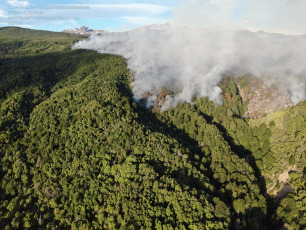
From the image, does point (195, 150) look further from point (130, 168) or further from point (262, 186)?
point (130, 168)

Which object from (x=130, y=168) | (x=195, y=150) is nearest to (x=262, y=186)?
(x=195, y=150)

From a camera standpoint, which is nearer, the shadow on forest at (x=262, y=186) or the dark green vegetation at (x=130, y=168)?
the dark green vegetation at (x=130, y=168)

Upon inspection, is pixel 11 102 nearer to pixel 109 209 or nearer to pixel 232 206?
pixel 109 209

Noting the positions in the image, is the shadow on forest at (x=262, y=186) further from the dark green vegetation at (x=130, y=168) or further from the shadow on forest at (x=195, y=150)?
the dark green vegetation at (x=130, y=168)

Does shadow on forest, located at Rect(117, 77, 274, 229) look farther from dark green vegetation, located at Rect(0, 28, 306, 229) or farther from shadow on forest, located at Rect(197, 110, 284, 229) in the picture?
dark green vegetation, located at Rect(0, 28, 306, 229)

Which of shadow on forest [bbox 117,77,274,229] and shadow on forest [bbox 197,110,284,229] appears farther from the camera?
shadow on forest [bbox 197,110,284,229]

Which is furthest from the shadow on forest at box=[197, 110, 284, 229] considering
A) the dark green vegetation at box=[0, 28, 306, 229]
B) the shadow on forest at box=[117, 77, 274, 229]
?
the dark green vegetation at box=[0, 28, 306, 229]

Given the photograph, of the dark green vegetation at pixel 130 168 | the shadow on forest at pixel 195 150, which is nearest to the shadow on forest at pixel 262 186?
the shadow on forest at pixel 195 150

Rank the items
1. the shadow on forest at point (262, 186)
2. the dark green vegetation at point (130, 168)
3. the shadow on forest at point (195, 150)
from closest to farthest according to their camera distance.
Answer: the dark green vegetation at point (130, 168) < the shadow on forest at point (195, 150) < the shadow on forest at point (262, 186)
